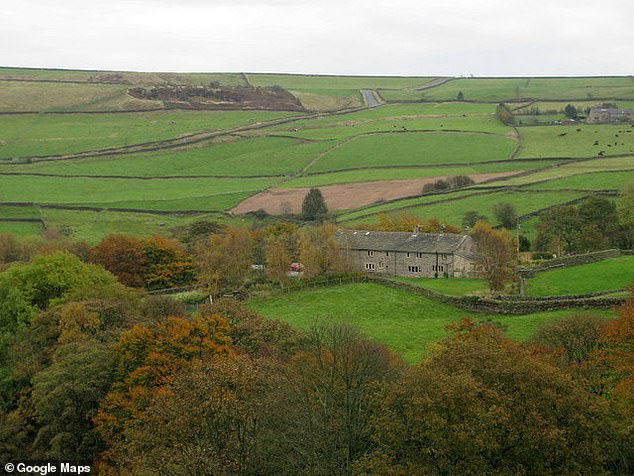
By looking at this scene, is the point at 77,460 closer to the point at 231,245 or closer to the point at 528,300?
the point at 528,300

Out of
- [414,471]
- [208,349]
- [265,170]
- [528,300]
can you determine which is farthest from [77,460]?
[265,170]

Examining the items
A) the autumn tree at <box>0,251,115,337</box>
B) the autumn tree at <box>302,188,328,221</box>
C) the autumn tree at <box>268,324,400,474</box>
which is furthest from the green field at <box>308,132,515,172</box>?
the autumn tree at <box>268,324,400,474</box>

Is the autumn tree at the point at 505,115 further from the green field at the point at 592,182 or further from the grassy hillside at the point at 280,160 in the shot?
the green field at the point at 592,182

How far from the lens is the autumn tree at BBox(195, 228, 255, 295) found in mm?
71375

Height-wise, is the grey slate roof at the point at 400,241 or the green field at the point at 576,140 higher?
the green field at the point at 576,140

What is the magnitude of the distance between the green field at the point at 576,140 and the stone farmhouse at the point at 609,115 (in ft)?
34.8

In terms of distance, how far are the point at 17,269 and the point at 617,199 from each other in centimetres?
7105

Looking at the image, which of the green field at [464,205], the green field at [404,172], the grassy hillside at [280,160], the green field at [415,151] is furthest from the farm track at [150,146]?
the green field at [464,205]

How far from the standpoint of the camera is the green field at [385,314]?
4988 cm

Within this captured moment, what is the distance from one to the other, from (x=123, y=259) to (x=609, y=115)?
131684 mm

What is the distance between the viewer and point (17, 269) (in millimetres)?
59031

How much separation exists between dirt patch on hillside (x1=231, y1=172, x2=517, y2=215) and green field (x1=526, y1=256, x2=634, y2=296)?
48.7 m

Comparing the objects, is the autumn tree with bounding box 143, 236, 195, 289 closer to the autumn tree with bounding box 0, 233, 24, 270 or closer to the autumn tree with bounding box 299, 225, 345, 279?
the autumn tree with bounding box 299, 225, 345, 279

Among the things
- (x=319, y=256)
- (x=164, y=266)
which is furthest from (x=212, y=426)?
(x=164, y=266)
